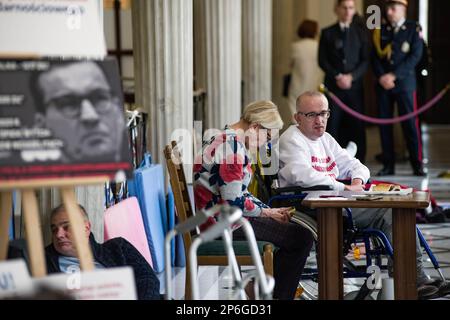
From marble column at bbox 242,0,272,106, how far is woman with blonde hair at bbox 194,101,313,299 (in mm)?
7327

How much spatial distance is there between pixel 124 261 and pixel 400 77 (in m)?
7.66

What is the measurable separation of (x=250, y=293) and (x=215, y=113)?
194 inches

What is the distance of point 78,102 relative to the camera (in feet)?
13.0

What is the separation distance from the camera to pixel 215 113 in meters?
10.8

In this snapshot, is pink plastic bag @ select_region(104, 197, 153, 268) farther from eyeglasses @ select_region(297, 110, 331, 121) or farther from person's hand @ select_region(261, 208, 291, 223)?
eyeglasses @ select_region(297, 110, 331, 121)

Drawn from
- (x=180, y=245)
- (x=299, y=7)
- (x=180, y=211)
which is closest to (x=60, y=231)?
(x=180, y=211)

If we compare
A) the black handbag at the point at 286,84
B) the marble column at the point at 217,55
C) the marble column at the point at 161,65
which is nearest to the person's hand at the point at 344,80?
A: the marble column at the point at 217,55

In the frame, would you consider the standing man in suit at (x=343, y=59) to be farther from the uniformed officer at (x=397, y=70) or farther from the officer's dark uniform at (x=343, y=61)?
the uniformed officer at (x=397, y=70)

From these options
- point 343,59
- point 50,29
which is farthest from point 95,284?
point 343,59

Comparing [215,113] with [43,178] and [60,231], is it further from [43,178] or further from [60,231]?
[43,178]

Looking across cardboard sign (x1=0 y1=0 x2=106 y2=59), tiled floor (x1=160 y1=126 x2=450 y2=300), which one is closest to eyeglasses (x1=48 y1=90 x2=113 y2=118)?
cardboard sign (x1=0 y1=0 x2=106 y2=59)

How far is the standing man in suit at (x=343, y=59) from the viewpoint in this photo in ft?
40.6
